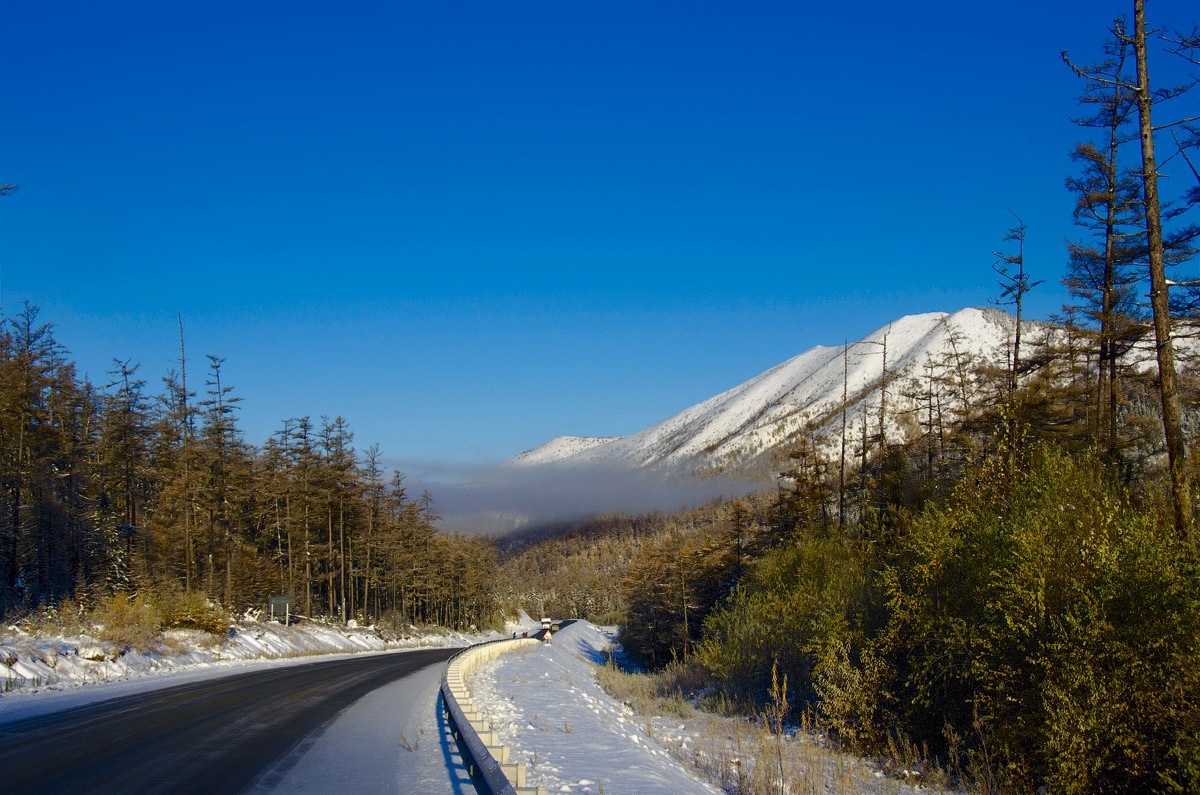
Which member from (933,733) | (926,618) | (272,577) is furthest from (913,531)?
(272,577)

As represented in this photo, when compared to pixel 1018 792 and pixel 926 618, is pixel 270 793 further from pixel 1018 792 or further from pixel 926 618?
pixel 926 618

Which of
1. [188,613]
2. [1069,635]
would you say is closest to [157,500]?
[188,613]

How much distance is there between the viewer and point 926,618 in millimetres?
14953

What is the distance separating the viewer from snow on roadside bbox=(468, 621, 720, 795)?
26.9 feet

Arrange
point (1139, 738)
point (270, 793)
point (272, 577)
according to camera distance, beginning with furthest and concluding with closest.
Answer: point (272, 577) < point (1139, 738) < point (270, 793)

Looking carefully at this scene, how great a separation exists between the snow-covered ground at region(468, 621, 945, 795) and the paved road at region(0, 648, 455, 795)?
120 inches

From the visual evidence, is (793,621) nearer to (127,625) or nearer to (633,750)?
(633,750)

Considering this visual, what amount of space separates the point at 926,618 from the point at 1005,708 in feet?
9.78

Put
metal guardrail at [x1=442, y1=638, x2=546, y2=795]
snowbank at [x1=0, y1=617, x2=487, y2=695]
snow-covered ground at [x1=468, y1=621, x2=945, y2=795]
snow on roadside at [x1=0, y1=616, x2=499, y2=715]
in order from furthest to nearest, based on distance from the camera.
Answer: snowbank at [x1=0, y1=617, x2=487, y2=695] < snow on roadside at [x1=0, y1=616, x2=499, y2=715] < snow-covered ground at [x1=468, y1=621, x2=945, y2=795] < metal guardrail at [x1=442, y1=638, x2=546, y2=795]

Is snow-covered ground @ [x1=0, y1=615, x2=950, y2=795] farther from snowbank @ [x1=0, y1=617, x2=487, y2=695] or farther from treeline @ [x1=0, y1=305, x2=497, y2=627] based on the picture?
treeline @ [x1=0, y1=305, x2=497, y2=627]

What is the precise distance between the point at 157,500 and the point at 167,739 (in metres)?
42.9

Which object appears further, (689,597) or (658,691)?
(689,597)

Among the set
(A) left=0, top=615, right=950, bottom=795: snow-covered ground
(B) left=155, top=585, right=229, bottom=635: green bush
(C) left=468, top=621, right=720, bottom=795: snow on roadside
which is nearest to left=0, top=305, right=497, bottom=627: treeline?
(B) left=155, top=585, right=229, bottom=635: green bush

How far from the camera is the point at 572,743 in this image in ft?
34.9
